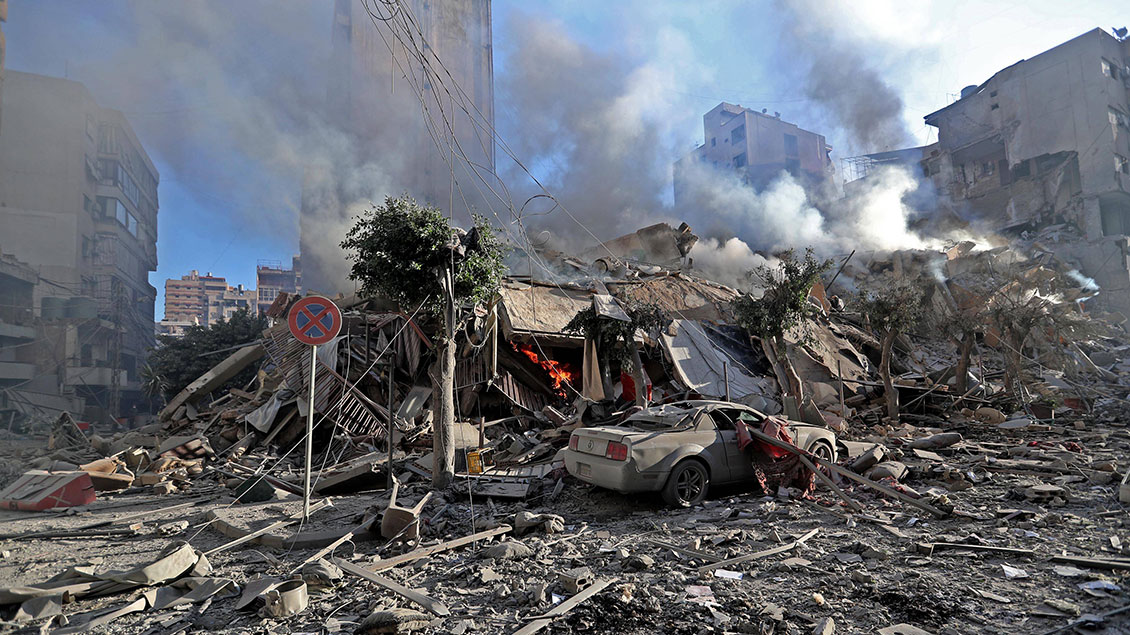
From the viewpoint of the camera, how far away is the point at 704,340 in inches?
713

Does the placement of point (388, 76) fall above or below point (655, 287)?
above

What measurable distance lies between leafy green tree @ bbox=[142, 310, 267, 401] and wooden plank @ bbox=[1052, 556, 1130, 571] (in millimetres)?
27796

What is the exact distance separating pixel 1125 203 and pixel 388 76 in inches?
2178

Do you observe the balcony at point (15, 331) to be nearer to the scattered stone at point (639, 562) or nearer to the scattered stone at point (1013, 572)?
the scattered stone at point (639, 562)

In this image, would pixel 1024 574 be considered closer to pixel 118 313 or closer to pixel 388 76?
pixel 118 313

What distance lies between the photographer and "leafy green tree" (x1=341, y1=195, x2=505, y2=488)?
27.5ft

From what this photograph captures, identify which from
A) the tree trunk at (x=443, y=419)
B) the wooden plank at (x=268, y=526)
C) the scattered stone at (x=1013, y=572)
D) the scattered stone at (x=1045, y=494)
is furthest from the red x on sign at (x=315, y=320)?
the scattered stone at (x=1045, y=494)

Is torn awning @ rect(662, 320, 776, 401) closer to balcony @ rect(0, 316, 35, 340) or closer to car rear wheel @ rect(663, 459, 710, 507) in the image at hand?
car rear wheel @ rect(663, 459, 710, 507)

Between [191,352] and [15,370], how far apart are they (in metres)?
25.1

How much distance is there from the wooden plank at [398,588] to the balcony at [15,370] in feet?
12.8

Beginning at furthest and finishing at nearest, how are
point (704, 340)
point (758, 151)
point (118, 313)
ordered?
point (758, 151) < point (704, 340) < point (118, 313)

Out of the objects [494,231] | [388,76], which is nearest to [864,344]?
[494,231]

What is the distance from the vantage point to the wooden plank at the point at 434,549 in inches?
196

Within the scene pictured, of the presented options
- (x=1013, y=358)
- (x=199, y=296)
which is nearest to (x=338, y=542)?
(x=1013, y=358)
